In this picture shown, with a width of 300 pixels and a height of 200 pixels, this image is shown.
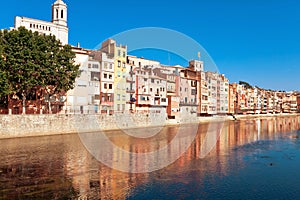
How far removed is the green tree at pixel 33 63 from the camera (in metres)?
38.2

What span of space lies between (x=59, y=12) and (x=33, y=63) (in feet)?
121

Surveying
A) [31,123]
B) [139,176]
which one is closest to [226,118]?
[31,123]

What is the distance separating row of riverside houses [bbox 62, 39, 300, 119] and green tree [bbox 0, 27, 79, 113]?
7.32m

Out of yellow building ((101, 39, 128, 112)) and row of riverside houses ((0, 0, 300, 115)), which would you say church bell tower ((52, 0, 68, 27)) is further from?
yellow building ((101, 39, 128, 112))

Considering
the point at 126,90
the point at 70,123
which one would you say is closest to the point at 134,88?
the point at 126,90

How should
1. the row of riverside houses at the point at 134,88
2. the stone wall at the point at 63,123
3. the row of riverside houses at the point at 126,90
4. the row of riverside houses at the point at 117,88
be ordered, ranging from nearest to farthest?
the stone wall at the point at 63,123, the row of riverside houses at the point at 117,88, the row of riverside houses at the point at 126,90, the row of riverside houses at the point at 134,88

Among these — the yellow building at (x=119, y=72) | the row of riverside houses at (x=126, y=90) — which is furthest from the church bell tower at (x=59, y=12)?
the yellow building at (x=119, y=72)

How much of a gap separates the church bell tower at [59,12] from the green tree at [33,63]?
30.1m

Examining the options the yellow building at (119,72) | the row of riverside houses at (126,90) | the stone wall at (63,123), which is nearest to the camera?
the stone wall at (63,123)

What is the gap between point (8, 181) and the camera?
703 inches

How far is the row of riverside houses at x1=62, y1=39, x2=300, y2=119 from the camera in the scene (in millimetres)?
53719

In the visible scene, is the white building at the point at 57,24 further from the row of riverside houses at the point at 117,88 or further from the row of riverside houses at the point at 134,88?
the row of riverside houses at the point at 134,88

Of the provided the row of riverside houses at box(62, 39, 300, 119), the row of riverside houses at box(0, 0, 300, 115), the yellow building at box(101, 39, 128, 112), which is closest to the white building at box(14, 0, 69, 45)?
the row of riverside houses at box(0, 0, 300, 115)

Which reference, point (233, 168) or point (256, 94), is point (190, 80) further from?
point (256, 94)
